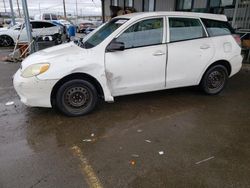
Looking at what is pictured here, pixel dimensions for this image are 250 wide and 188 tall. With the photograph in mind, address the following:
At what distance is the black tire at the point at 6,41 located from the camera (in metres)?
13.5

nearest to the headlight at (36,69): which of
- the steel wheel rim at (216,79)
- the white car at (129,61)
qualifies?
the white car at (129,61)

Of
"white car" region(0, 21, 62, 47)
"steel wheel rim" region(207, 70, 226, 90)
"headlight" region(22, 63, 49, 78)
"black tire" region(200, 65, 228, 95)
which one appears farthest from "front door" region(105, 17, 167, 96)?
"white car" region(0, 21, 62, 47)

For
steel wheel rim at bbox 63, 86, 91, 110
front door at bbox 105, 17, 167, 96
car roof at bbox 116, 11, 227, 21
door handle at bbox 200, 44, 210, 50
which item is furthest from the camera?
door handle at bbox 200, 44, 210, 50

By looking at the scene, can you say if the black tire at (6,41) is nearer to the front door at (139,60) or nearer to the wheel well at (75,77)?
the wheel well at (75,77)

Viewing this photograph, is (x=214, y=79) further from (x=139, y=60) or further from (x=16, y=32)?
(x=16, y=32)

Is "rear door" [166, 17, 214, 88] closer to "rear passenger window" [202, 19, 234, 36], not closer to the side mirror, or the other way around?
"rear passenger window" [202, 19, 234, 36]

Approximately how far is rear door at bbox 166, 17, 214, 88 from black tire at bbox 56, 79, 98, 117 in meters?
1.52

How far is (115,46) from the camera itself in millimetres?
3807

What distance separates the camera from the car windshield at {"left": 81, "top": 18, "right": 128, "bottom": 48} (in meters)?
4.04

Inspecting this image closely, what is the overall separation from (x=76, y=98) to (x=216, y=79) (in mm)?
3037

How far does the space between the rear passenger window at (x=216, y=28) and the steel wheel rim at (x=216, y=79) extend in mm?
803

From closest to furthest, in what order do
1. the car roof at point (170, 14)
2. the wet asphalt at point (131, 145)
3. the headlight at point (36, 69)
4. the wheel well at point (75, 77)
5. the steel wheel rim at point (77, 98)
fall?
the wet asphalt at point (131, 145)
the headlight at point (36, 69)
the wheel well at point (75, 77)
the steel wheel rim at point (77, 98)
the car roof at point (170, 14)

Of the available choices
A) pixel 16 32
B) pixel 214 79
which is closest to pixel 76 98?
pixel 214 79

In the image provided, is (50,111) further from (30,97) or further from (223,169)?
(223,169)
